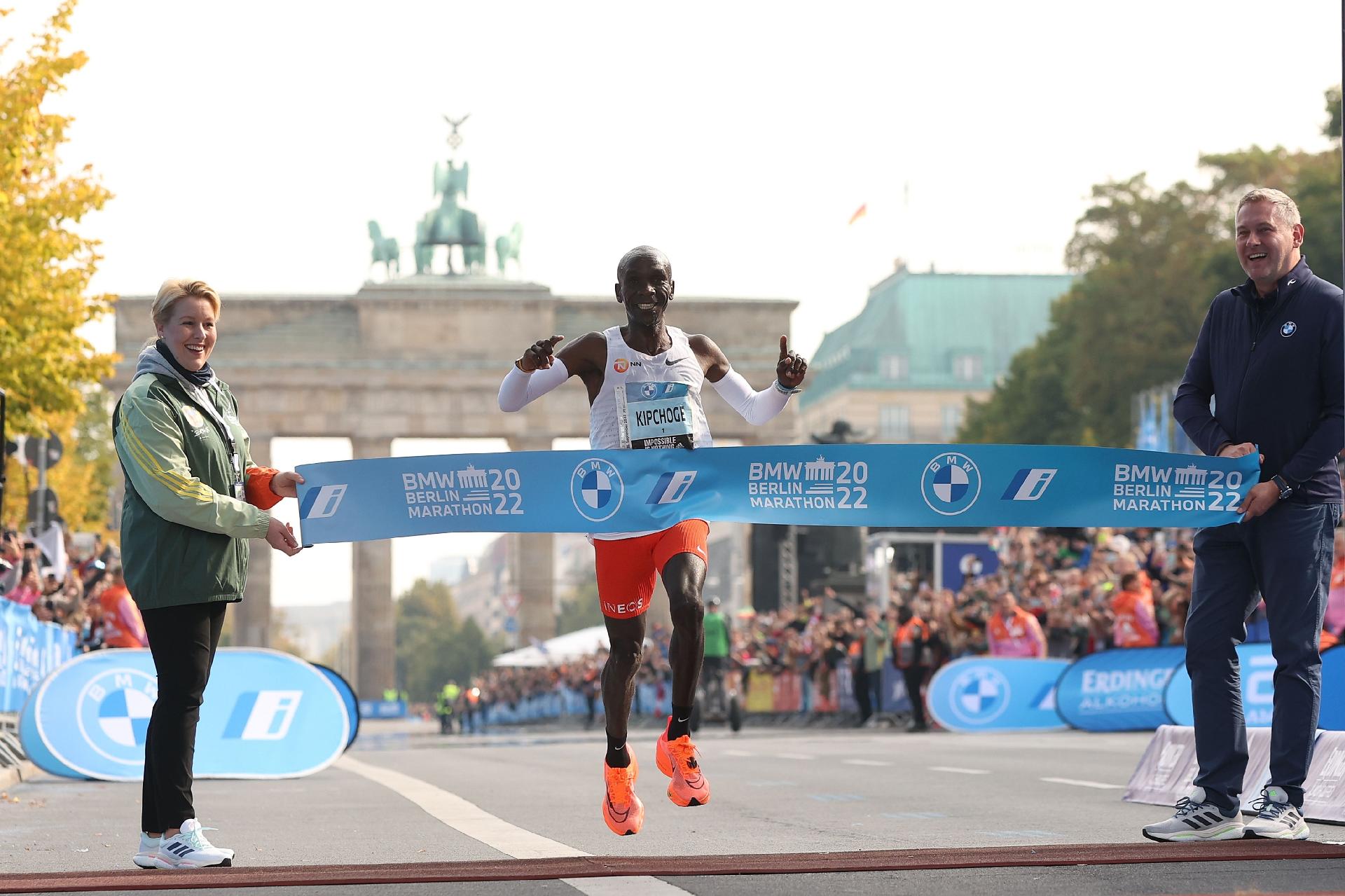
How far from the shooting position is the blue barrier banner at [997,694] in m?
22.0

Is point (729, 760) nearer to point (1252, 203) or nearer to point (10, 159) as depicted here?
point (1252, 203)

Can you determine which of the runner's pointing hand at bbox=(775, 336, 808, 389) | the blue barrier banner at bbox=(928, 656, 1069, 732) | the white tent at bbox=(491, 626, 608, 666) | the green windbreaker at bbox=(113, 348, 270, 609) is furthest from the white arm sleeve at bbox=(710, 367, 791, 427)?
the white tent at bbox=(491, 626, 608, 666)

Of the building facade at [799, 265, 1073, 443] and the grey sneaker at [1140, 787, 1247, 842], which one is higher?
the building facade at [799, 265, 1073, 443]

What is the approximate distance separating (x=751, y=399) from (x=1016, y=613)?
16744mm

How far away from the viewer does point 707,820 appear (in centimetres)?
923

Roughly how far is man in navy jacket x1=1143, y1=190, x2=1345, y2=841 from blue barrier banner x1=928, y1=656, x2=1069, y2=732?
48.1 feet

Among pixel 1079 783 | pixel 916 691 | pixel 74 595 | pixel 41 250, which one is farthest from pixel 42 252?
pixel 1079 783

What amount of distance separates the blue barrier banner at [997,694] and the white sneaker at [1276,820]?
48.5 ft

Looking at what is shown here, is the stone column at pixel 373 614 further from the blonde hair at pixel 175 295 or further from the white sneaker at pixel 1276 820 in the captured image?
the white sneaker at pixel 1276 820

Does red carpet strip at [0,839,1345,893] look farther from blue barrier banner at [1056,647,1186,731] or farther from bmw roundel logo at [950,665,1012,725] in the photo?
bmw roundel logo at [950,665,1012,725]

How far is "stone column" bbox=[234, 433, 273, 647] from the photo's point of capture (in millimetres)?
77256

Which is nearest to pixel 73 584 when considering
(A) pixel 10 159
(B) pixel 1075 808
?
(A) pixel 10 159

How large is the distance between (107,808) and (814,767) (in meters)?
5.40

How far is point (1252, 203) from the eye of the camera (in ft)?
23.8
